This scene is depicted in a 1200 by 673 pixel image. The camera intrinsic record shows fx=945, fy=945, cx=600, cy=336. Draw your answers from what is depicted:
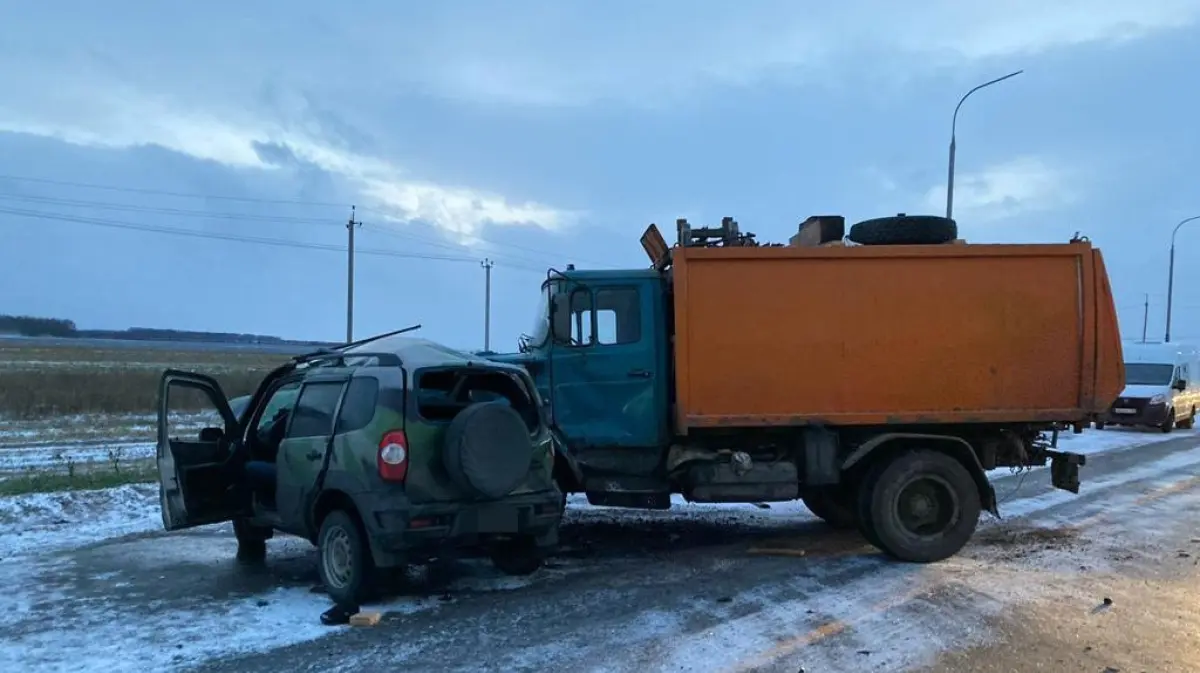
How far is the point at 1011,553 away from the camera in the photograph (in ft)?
28.6

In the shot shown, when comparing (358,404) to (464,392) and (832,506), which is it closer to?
(464,392)

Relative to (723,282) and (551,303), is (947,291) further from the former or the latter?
(551,303)

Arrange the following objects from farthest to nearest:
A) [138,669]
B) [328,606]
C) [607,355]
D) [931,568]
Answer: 1. [607,355]
2. [931,568]
3. [328,606]
4. [138,669]

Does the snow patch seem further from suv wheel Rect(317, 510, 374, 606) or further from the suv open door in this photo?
suv wheel Rect(317, 510, 374, 606)

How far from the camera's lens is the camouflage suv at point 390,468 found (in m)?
6.69

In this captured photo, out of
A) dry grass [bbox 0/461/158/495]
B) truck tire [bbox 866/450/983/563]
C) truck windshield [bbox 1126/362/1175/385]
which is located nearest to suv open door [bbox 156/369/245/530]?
dry grass [bbox 0/461/158/495]

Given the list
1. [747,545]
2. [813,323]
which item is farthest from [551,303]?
[747,545]

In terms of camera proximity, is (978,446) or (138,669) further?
(978,446)

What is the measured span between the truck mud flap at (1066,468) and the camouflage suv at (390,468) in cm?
497

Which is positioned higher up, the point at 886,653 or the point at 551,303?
the point at 551,303

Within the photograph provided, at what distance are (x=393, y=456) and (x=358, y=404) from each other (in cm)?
60

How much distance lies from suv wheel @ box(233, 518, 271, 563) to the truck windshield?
23582 millimetres

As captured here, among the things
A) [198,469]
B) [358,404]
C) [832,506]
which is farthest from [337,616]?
[832,506]

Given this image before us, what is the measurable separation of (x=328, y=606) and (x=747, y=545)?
13.6 feet
